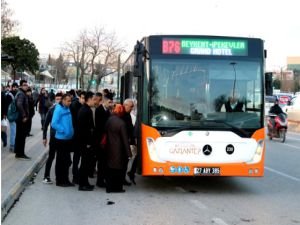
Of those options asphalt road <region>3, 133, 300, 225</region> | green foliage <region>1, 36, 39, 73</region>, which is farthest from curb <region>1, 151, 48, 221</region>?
green foliage <region>1, 36, 39, 73</region>

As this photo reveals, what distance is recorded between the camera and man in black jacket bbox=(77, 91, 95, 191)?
9453 millimetres

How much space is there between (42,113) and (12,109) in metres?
7.30

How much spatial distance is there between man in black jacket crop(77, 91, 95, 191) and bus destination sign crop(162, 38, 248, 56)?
176 centimetres

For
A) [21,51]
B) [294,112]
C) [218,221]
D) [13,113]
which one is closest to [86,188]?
[218,221]

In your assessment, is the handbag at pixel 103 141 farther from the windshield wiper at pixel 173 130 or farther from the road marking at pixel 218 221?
the road marking at pixel 218 221

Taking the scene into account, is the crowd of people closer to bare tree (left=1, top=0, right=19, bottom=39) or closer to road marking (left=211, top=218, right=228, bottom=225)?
road marking (left=211, top=218, right=228, bottom=225)

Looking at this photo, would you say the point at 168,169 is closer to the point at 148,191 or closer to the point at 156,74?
the point at 148,191

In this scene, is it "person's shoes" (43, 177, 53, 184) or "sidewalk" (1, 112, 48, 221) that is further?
"person's shoes" (43, 177, 53, 184)

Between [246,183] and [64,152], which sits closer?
[64,152]

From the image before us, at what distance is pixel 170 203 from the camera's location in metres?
8.58

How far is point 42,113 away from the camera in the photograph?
20250 mm

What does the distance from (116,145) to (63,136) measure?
47.5 inches

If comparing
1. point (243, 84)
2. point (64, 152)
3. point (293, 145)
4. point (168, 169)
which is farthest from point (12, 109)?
point (293, 145)

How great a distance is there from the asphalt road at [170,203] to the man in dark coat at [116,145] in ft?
1.60
